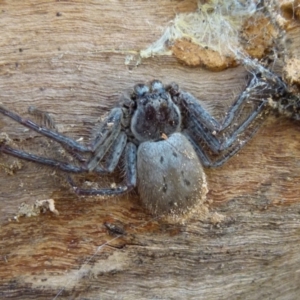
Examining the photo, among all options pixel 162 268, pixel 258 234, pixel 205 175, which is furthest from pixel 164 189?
pixel 258 234

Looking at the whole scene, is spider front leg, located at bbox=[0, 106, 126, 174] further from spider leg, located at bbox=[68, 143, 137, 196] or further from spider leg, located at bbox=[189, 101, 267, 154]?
spider leg, located at bbox=[189, 101, 267, 154]

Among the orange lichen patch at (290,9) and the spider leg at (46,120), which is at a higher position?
the orange lichen patch at (290,9)

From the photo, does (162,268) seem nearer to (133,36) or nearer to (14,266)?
(14,266)

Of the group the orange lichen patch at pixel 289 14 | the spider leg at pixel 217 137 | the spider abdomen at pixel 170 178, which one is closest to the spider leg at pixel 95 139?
the spider abdomen at pixel 170 178

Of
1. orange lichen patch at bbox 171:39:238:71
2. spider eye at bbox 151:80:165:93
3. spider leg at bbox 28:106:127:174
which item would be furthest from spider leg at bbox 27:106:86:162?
orange lichen patch at bbox 171:39:238:71

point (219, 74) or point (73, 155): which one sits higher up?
point (219, 74)

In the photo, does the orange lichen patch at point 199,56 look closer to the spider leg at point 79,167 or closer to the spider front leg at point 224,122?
the spider front leg at point 224,122
